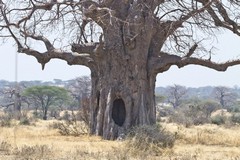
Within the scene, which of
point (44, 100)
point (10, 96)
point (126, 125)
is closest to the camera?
point (126, 125)

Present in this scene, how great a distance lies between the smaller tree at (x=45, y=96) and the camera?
141 feet

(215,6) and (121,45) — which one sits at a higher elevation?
(215,6)

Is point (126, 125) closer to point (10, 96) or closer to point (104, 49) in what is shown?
point (104, 49)

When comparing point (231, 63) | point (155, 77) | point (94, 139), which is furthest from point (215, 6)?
point (94, 139)

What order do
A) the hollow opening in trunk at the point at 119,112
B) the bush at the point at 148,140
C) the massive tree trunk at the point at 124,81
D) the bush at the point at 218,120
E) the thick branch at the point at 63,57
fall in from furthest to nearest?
the bush at the point at 218,120 → the thick branch at the point at 63,57 → the hollow opening in trunk at the point at 119,112 → the massive tree trunk at the point at 124,81 → the bush at the point at 148,140

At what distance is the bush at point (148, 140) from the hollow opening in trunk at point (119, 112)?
131 centimetres

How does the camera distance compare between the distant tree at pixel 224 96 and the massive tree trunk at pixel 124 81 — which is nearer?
the massive tree trunk at pixel 124 81

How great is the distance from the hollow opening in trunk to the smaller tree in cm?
2929

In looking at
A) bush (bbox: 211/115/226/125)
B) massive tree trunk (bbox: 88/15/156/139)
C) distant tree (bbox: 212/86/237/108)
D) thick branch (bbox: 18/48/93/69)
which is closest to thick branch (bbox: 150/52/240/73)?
massive tree trunk (bbox: 88/15/156/139)

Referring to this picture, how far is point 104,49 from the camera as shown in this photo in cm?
1298

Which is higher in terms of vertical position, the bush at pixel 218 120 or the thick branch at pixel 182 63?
the thick branch at pixel 182 63

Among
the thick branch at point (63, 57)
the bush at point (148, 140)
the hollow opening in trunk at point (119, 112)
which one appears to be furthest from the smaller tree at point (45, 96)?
the bush at point (148, 140)

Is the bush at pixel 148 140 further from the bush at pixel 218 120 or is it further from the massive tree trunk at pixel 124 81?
the bush at pixel 218 120

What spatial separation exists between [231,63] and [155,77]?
6.96 ft
